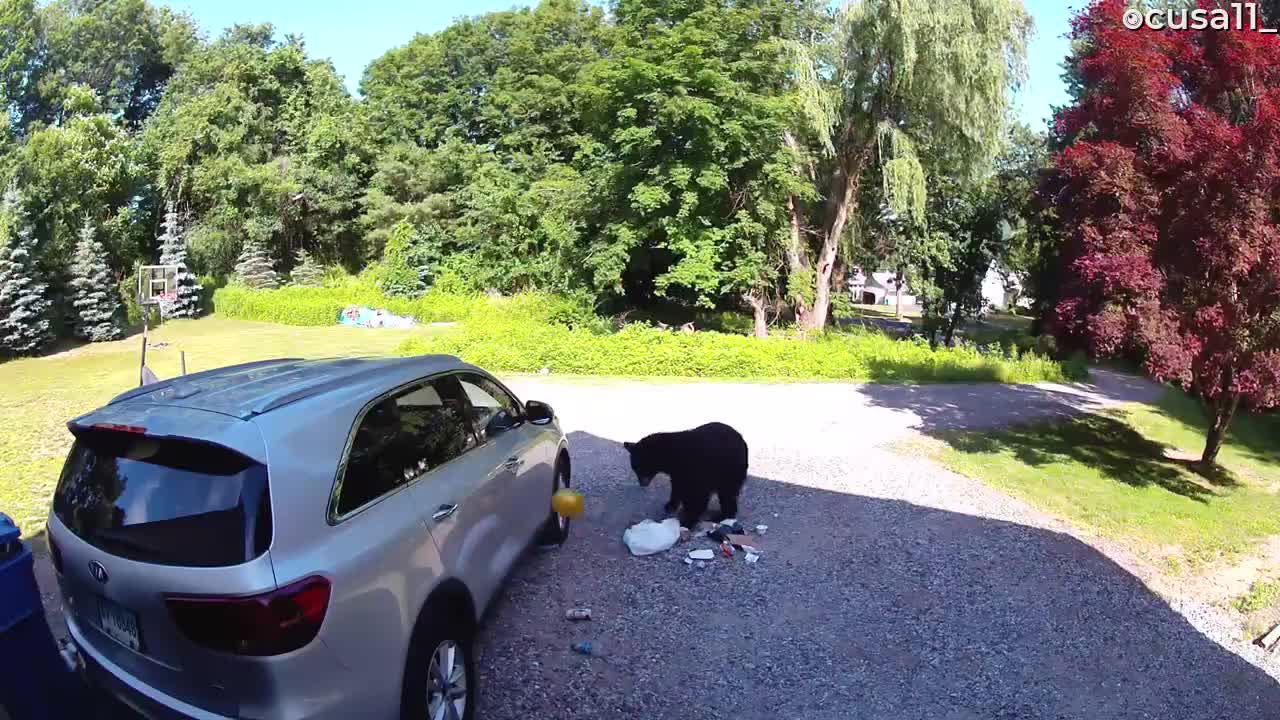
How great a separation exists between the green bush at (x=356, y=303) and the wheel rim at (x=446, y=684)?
2163 cm

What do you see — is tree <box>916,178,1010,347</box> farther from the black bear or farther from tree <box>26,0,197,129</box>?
tree <box>26,0,197,129</box>

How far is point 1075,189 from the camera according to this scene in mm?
8797

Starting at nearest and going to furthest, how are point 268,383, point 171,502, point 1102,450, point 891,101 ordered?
point 171,502, point 268,383, point 1102,450, point 891,101

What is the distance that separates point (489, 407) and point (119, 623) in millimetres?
2326

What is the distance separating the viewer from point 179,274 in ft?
109

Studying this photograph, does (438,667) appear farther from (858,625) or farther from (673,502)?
(673,502)

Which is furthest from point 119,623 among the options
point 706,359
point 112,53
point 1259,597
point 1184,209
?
point 112,53

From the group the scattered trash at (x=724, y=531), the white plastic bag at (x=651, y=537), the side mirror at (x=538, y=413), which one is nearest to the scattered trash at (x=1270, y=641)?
the scattered trash at (x=724, y=531)

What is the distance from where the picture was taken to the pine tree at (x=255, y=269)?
125ft

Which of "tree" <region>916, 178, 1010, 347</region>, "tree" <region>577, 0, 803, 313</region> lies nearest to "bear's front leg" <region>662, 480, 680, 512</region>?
"tree" <region>577, 0, 803, 313</region>

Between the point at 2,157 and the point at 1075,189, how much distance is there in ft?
93.9

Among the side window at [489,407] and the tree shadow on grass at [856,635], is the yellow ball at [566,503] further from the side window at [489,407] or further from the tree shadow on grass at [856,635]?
the side window at [489,407]

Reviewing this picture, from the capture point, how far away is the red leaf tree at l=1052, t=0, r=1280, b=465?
21.9 feet

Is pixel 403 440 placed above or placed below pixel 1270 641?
above
